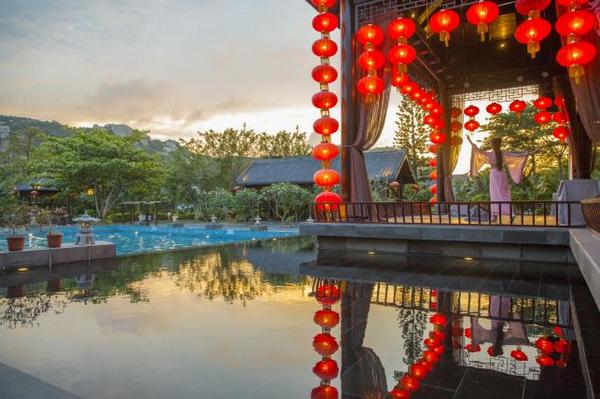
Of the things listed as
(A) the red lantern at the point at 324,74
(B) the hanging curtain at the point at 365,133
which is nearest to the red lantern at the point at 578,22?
(B) the hanging curtain at the point at 365,133

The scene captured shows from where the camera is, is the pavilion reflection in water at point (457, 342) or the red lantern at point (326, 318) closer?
the pavilion reflection in water at point (457, 342)

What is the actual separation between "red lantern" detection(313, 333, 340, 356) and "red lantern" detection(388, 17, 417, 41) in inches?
224

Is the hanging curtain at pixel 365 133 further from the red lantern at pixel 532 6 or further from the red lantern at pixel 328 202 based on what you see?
the red lantern at pixel 532 6

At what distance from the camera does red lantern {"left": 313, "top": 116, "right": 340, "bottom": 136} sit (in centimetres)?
718

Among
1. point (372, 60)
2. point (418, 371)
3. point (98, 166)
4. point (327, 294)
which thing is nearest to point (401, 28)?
point (372, 60)

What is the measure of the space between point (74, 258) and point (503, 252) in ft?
22.5

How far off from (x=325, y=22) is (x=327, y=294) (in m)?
5.16

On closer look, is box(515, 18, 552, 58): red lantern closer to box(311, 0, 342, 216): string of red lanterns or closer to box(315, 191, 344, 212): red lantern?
box(311, 0, 342, 216): string of red lanterns

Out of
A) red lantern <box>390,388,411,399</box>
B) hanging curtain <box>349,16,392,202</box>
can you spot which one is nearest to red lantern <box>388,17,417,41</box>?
hanging curtain <box>349,16,392,202</box>

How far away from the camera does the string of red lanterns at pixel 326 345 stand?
1863 mm

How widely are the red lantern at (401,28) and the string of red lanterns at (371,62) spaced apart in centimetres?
28

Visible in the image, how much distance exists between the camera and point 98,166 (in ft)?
62.8

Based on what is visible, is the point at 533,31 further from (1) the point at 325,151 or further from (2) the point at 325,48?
(1) the point at 325,151

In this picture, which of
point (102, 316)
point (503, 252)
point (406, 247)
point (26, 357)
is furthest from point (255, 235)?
point (26, 357)
